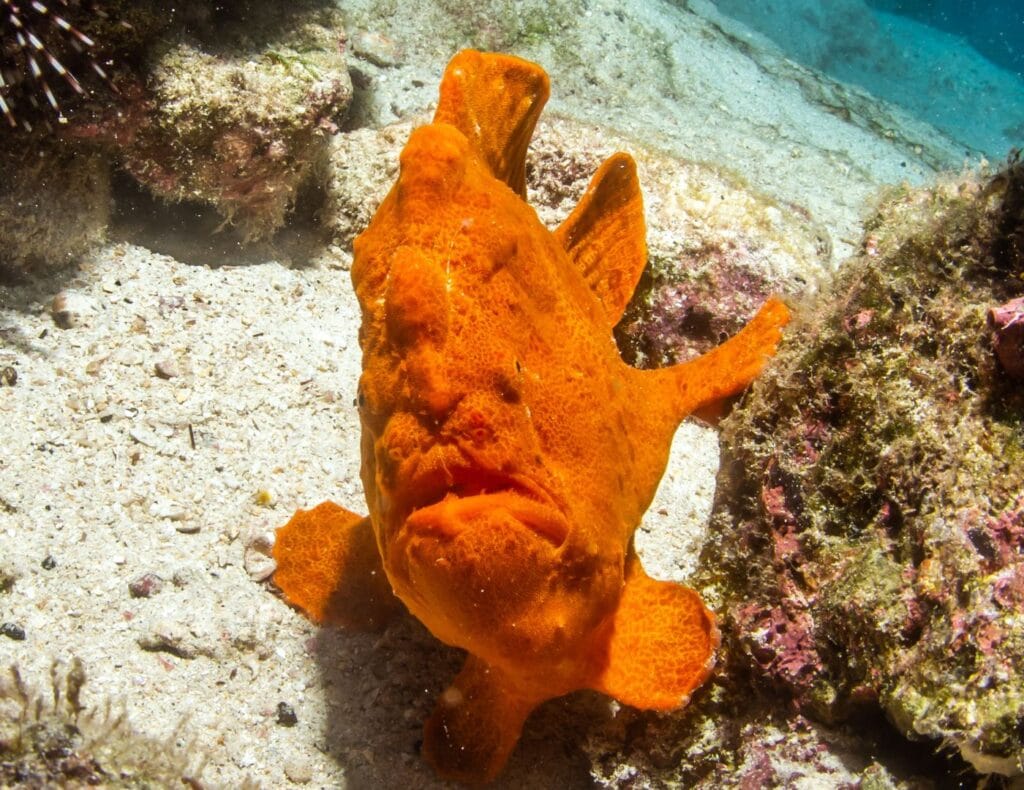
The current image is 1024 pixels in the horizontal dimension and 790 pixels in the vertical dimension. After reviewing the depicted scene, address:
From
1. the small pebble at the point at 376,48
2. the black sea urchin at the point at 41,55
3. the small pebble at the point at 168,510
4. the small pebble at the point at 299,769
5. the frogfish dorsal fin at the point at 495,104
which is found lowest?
the small pebble at the point at 168,510

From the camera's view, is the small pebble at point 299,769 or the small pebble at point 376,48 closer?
the small pebble at point 299,769

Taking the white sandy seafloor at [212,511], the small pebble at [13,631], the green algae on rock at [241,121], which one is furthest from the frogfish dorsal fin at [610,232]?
the small pebble at [13,631]

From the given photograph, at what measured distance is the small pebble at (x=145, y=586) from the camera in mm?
3459

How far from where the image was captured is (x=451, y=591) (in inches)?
85.0

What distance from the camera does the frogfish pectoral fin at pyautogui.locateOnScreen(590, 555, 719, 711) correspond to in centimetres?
270

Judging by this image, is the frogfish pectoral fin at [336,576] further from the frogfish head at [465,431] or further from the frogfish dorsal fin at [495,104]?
the frogfish dorsal fin at [495,104]

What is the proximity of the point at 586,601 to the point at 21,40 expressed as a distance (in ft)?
15.3

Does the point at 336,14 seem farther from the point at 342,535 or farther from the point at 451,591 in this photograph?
the point at 451,591

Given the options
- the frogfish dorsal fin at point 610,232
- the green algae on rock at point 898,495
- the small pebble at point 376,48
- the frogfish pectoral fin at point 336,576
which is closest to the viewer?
the green algae on rock at point 898,495

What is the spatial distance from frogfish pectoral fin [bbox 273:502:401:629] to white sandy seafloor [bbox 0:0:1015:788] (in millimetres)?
112

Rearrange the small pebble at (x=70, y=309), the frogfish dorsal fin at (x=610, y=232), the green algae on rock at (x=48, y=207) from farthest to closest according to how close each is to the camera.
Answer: the green algae on rock at (x=48, y=207)
the small pebble at (x=70, y=309)
the frogfish dorsal fin at (x=610, y=232)

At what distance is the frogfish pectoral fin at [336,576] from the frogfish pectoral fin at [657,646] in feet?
4.39

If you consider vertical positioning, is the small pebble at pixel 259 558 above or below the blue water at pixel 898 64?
below

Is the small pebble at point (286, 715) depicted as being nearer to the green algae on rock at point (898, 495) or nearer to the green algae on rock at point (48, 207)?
the green algae on rock at point (898, 495)
